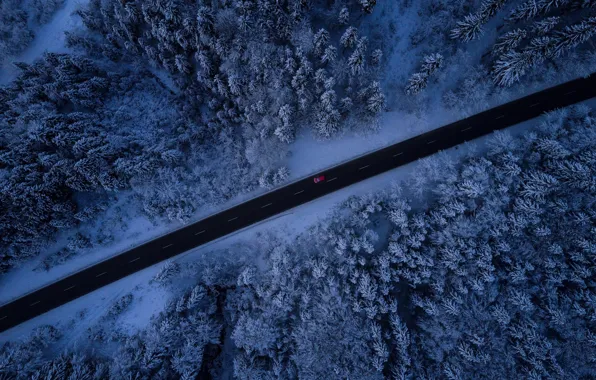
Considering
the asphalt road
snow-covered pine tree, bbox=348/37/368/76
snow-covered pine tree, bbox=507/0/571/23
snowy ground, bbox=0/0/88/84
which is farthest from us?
snowy ground, bbox=0/0/88/84

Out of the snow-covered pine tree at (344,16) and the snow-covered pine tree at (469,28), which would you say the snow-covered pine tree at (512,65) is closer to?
the snow-covered pine tree at (469,28)

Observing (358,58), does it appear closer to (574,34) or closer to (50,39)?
(574,34)

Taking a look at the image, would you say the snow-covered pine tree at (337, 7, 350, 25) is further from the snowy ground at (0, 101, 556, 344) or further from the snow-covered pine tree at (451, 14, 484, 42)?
the snowy ground at (0, 101, 556, 344)

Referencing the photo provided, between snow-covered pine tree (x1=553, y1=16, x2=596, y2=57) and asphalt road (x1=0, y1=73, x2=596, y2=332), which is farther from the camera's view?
asphalt road (x1=0, y1=73, x2=596, y2=332)

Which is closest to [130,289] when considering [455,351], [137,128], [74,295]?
[74,295]

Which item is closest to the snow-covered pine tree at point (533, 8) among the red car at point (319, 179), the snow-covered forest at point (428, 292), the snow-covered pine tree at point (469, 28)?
the snow-covered pine tree at point (469, 28)

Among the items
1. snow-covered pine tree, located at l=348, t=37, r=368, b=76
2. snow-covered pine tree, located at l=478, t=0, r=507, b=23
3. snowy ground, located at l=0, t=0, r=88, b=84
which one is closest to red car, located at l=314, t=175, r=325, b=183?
snow-covered pine tree, located at l=348, t=37, r=368, b=76

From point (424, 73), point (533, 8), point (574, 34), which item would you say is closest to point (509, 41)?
point (533, 8)
